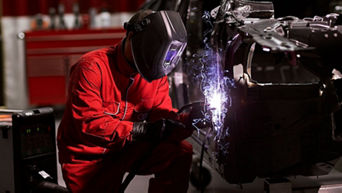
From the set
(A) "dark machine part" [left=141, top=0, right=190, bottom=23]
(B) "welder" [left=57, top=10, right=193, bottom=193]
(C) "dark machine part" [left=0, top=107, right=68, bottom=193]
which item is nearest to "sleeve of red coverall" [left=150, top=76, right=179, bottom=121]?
(B) "welder" [left=57, top=10, right=193, bottom=193]

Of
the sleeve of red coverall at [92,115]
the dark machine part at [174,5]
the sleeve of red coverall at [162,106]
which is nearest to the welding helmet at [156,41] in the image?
the sleeve of red coverall at [92,115]

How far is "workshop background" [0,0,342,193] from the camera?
3.19m

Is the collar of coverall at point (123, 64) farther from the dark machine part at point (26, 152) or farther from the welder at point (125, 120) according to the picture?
the dark machine part at point (26, 152)

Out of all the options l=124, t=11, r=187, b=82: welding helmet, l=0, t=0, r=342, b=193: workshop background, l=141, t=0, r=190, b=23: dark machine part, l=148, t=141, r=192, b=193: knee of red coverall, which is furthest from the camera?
l=0, t=0, r=342, b=193: workshop background

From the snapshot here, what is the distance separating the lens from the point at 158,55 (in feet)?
6.14

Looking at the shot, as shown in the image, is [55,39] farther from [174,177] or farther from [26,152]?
[174,177]

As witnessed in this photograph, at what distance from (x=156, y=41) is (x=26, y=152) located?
0.91 m

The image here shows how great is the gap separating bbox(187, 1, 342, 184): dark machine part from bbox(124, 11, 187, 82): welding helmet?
23 cm

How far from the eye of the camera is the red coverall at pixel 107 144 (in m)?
1.95

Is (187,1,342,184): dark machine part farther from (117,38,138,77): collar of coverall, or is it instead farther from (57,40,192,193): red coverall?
(117,38,138,77): collar of coverall

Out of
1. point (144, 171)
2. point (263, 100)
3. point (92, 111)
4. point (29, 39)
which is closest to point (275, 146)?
point (263, 100)

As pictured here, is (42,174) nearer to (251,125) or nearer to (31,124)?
(31,124)

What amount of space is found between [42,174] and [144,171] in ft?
1.69

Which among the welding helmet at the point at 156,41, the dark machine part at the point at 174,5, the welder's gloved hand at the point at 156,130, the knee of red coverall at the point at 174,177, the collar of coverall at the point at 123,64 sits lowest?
the knee of red coverall at the point at 174,177
